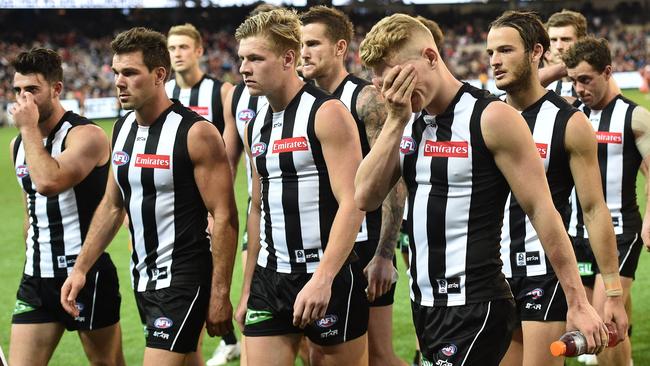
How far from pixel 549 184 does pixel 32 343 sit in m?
2.93

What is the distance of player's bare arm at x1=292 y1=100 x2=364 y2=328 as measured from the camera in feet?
14.6

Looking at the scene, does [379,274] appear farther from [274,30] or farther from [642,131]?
[642,131]

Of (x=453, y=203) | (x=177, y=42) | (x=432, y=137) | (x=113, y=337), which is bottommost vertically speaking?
(x=113, y=337)

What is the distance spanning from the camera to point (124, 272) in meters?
11.0

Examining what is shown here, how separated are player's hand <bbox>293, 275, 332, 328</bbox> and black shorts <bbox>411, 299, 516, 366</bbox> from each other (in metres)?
0.54

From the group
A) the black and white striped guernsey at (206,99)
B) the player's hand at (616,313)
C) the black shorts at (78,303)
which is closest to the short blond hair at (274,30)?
the black shorts at (78,303)

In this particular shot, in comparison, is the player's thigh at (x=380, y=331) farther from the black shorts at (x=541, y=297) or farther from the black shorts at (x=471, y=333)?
the black shorts at (x=471, y=333)

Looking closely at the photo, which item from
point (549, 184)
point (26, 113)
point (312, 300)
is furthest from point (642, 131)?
point (26, 113)

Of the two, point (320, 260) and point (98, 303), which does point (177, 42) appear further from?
point (320, 260)

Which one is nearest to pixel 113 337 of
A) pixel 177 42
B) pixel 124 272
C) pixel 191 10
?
pixel 177 42

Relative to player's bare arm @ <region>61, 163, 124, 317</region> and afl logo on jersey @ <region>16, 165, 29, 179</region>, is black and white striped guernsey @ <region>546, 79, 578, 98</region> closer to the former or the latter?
player's bare arm @ <region>61, 163, 124, 317</region>

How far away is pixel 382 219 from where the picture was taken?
18.2 feet

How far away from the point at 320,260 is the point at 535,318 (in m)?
1.27

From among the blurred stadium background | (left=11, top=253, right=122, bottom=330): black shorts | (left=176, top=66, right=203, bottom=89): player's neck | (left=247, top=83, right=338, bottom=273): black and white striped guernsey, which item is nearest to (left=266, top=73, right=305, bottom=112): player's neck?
(left=247, top=83, right=338, bottom=273): black and white striped guernsey
